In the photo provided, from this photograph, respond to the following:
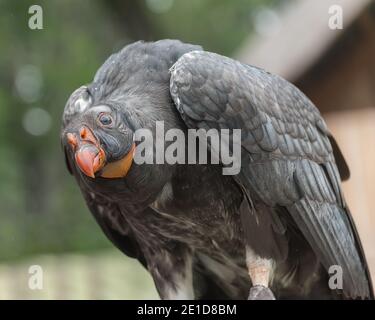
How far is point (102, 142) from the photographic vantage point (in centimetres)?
399

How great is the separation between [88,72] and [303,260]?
15085 mm

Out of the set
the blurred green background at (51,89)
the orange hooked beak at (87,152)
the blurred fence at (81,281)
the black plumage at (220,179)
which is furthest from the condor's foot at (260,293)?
the blurred green background at (51,89)

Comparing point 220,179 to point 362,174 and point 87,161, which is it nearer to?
point 87,161

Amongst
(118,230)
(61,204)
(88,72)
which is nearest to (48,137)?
(61,204)

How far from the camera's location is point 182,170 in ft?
14.2

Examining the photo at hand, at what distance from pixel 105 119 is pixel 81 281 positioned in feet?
22.0

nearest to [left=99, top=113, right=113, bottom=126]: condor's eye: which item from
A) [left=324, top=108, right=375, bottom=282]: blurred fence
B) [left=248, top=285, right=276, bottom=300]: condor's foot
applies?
[left=248, top=285, right=276, bottom=300]: condor's foot

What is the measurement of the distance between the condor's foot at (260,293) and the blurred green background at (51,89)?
12.5 m

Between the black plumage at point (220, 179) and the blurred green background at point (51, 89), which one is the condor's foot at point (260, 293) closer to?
the black plumage at point (220, 179)

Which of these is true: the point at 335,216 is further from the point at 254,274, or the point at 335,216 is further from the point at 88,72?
the point at 88,72

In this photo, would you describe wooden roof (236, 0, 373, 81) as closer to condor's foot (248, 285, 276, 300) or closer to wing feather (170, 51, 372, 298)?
wing feather (170, 51, 372, 298)

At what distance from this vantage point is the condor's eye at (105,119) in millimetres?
4031

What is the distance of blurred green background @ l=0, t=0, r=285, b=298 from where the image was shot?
63.6 ft

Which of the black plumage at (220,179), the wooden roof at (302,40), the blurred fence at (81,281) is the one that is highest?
the wooden roof at (302,40)
